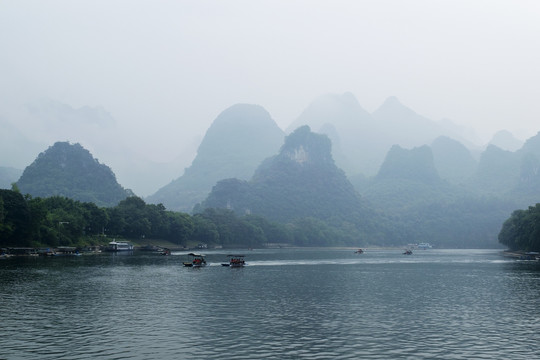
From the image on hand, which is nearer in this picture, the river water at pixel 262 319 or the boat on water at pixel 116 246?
the river water at pixel 262 319

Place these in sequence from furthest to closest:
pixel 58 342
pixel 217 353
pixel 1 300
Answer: pixel 1 300
pixel 58 342
pixel 217 353

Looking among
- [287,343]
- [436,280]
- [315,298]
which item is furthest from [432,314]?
[436,280]

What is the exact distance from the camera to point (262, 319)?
5222cm

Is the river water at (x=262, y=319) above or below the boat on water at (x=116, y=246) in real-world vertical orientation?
below

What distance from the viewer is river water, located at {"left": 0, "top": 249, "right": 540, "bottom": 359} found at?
39500 mm

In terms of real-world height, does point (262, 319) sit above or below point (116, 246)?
below

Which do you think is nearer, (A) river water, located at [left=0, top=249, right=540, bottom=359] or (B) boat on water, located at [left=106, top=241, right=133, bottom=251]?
(A) river water, located at [left=0, top=249, right=540, bottom=359]

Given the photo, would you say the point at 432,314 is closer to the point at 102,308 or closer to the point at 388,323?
the point at 388,323

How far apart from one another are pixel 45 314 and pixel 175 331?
1530 cm

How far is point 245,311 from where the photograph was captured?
57156 mm

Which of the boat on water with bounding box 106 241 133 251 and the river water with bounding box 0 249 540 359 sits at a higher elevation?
the boat on water with bounding box 106 241 133 251

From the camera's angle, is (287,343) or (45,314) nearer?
(287,343)

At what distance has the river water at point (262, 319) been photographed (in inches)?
1555

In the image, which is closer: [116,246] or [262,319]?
[262,319]
